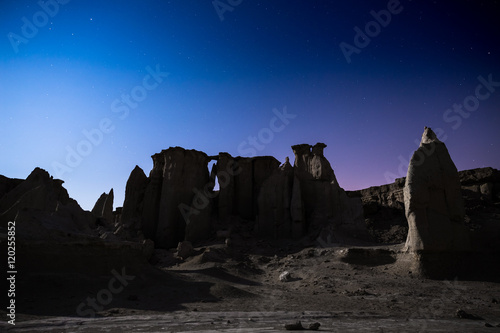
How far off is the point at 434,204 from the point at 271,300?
8589mm

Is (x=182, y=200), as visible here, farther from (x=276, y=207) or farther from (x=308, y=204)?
(x=308, y=204)

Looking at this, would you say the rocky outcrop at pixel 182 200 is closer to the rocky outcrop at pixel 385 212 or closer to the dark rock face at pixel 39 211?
the dark rock face at pixel 39 211

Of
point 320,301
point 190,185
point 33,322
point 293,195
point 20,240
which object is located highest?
point 190,185

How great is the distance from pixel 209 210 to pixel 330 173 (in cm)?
1004

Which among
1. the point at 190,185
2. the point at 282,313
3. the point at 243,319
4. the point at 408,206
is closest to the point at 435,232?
the point at 408,206

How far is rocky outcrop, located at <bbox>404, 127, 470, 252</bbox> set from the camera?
13125 millimetres

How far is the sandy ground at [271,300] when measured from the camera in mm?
6902

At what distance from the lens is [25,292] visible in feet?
29.1

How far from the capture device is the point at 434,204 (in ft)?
44.8

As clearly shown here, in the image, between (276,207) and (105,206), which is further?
(105,206)

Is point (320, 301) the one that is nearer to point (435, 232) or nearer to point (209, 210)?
point (435, 232)

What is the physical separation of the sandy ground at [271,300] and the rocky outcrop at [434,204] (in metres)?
1.60

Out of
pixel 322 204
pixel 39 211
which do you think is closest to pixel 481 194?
pixel 322 204

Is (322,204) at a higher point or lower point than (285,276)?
higher
